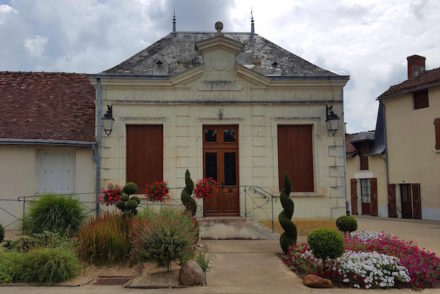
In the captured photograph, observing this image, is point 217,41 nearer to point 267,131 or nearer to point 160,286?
point 267,131

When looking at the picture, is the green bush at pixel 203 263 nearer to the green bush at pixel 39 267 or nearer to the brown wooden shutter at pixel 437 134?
the green bush at pixel 39 267

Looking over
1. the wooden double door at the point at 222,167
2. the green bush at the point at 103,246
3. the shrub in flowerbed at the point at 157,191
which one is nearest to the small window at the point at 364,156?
the wooden double door at the point at 222,167

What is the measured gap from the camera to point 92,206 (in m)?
11.8

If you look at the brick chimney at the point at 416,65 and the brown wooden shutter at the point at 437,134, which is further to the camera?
the brick chimney at the point at 416,65

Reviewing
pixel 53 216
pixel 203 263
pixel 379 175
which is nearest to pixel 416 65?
pixel 379 175

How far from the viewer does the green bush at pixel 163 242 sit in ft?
24.5

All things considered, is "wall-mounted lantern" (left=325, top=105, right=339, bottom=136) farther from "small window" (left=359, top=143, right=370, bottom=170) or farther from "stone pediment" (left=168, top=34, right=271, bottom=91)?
"small window" (left=359, top=143, right=370, bottom=170)

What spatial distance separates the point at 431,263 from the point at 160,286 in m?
5.10

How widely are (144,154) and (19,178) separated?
11.4 feet

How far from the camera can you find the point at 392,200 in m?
22.7

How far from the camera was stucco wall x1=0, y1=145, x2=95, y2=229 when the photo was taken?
11805mm

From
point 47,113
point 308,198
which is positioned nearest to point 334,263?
point 308,198

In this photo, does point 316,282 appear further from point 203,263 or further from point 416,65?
point 416,65

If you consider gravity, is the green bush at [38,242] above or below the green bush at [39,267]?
above
